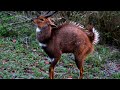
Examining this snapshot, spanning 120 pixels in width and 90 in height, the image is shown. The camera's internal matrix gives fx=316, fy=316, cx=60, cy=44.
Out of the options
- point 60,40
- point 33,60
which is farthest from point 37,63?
point 60,40

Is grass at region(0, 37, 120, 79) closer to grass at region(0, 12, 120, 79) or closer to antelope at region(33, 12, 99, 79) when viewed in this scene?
grass at region(0, 12, 120, 79)

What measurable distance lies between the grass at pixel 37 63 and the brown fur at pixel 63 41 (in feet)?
2.97

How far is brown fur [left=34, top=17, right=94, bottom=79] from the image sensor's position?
15.3 ft

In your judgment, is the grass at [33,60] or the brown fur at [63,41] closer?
the brown fur at [63,41]

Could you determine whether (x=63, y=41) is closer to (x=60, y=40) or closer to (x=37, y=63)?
(x=60, y=40)

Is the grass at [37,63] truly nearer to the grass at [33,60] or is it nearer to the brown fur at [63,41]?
the grass at [33,60]

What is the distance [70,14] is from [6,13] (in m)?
2.10

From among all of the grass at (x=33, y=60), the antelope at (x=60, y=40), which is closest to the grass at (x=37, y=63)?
the grass at (x=33, y=60)

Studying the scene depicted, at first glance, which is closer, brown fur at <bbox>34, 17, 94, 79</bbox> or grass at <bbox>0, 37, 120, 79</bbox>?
brown fur at <bbox>34, 17, 94, 79</bbox>

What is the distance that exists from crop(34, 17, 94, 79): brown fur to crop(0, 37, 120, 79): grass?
91 centimetres

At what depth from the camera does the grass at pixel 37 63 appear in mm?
5844

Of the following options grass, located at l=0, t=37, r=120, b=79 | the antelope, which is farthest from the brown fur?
grass, located at l=0, t=37, r=120, b=79

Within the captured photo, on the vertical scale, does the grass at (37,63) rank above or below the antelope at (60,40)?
below
